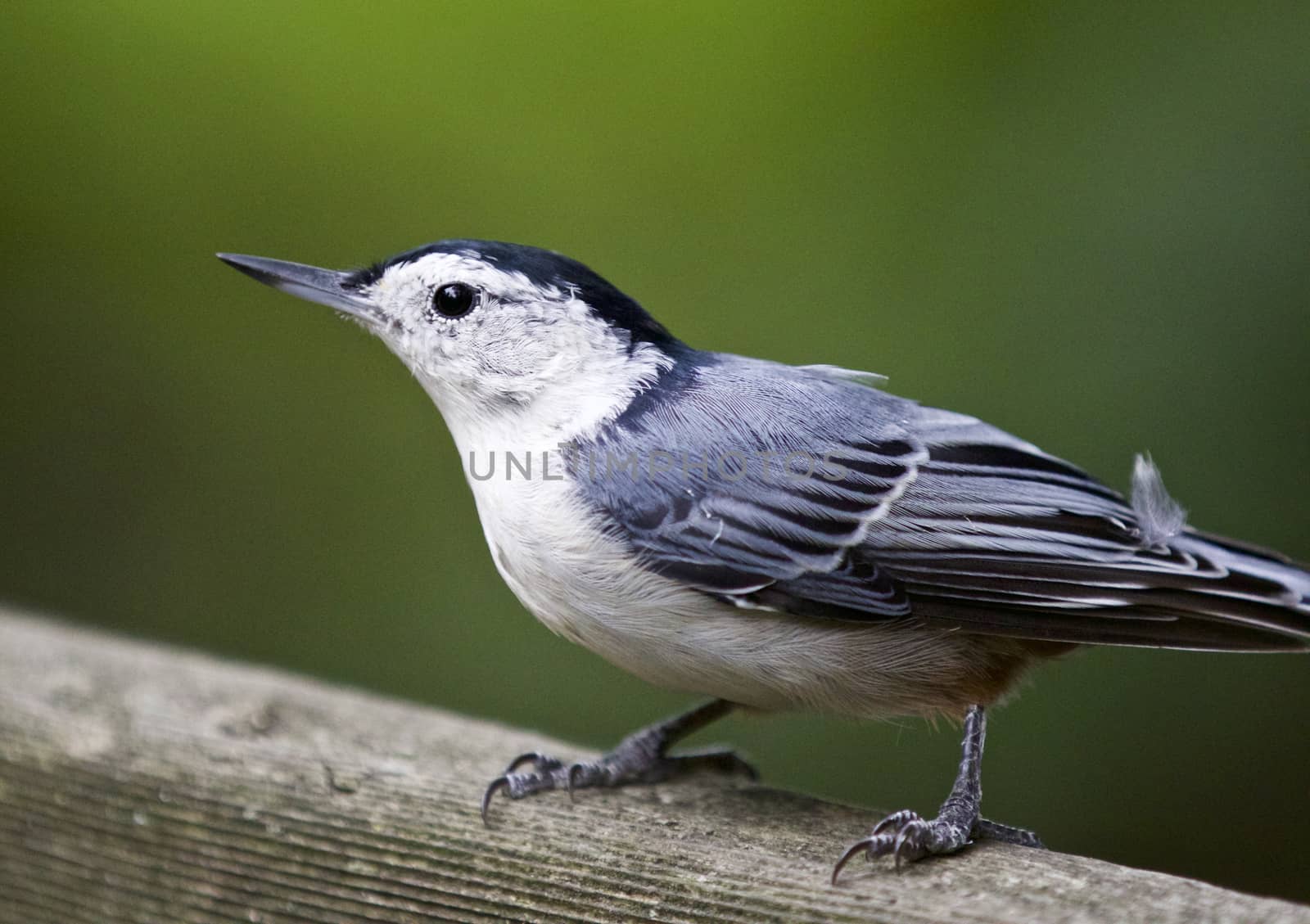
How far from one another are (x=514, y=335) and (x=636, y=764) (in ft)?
2.62

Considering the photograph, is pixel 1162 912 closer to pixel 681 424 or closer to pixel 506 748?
pixel 681 424

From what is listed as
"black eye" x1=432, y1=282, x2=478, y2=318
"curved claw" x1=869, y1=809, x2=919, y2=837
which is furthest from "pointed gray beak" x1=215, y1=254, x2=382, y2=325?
"curved claw" x1=869, y1=809, x2=919, y2=837

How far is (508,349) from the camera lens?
225 cm

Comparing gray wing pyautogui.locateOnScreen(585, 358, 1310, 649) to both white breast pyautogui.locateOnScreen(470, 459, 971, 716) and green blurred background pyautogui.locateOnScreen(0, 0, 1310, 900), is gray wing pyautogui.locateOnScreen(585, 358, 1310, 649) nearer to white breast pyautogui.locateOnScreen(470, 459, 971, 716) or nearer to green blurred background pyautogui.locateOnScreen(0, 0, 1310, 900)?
white breast pyautogui.locateOnScreen(470, 459, 971, 716)

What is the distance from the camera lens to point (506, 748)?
2.29 m

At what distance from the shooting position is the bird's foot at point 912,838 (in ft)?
5.50

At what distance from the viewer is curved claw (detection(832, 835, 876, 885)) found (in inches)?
63.9

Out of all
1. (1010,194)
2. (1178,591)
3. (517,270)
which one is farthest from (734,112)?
(1178,591)

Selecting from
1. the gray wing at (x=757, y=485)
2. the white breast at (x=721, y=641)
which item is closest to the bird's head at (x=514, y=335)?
the gray wing at (x=757, y=485)

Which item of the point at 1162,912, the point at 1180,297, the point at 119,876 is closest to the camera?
the point at 1162,912

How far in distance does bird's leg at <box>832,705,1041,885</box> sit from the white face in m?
0.83

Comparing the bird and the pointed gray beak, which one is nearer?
the bird

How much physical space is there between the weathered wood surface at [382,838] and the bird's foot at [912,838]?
24 millimetres

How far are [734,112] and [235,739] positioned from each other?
2.23 metres
